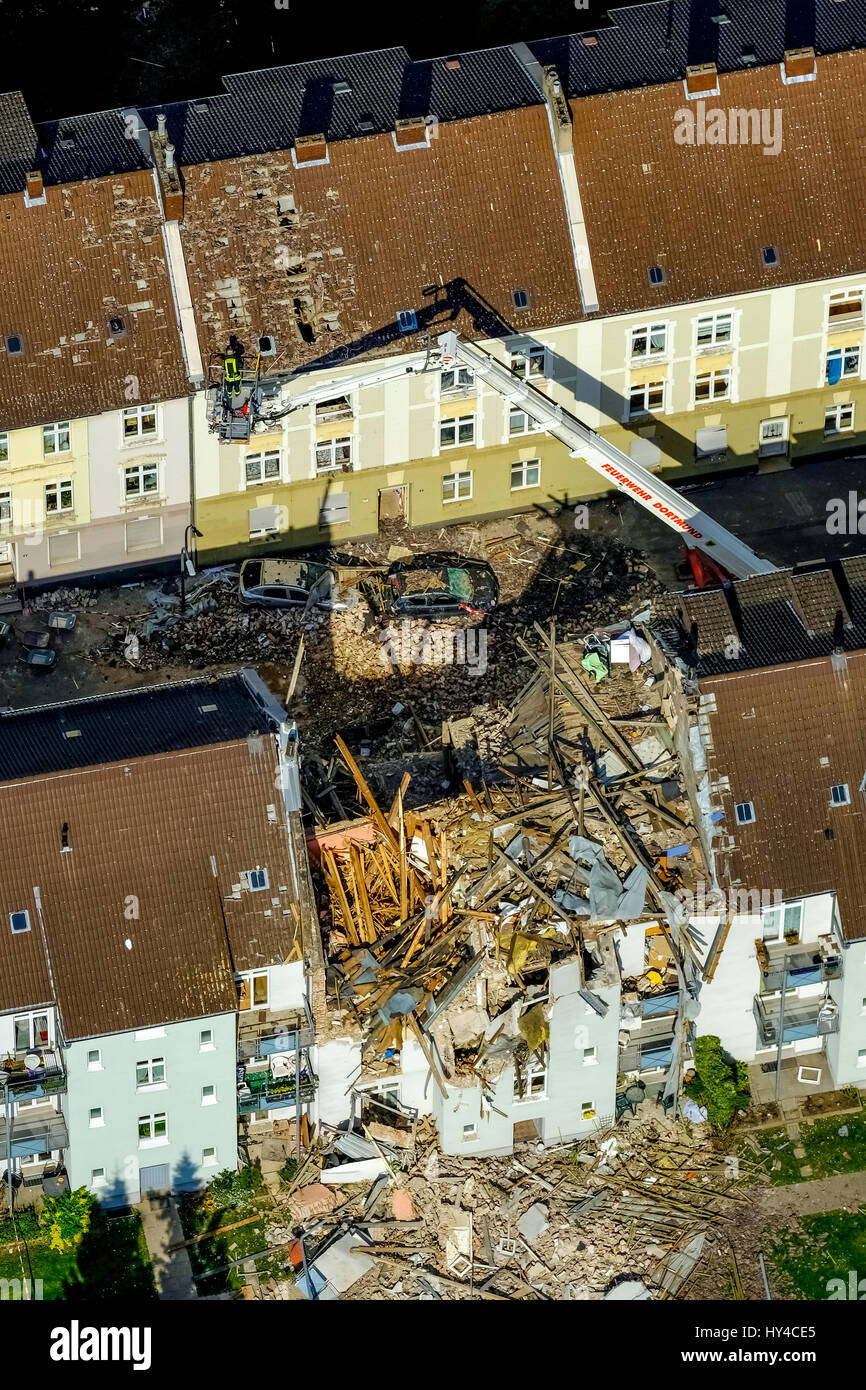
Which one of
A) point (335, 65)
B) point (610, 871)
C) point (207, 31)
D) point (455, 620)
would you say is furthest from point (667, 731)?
point (207, 31)

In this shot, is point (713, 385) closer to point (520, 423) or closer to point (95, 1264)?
point (520, 423)

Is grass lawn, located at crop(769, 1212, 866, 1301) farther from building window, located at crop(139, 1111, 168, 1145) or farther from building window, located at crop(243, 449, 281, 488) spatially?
building window, located at crop(243, 449, 281, 488)

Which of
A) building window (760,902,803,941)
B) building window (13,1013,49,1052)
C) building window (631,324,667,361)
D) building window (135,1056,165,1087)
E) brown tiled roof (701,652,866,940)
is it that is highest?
building window (631,324,667,361)

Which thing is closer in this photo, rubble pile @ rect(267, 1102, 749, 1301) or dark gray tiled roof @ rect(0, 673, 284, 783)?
dark gray tiled roof @ rect(0, 673, 284, 783)

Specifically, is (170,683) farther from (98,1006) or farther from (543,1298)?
(543,1298)

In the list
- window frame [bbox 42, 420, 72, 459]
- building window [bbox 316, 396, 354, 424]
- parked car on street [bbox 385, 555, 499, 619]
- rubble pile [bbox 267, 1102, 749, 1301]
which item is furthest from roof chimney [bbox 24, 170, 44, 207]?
rubble pile [bbox 267, 1102, 749, 1301]

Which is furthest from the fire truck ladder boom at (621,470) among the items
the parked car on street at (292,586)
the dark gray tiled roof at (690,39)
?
the dark gray tiled roof at (690,39)
